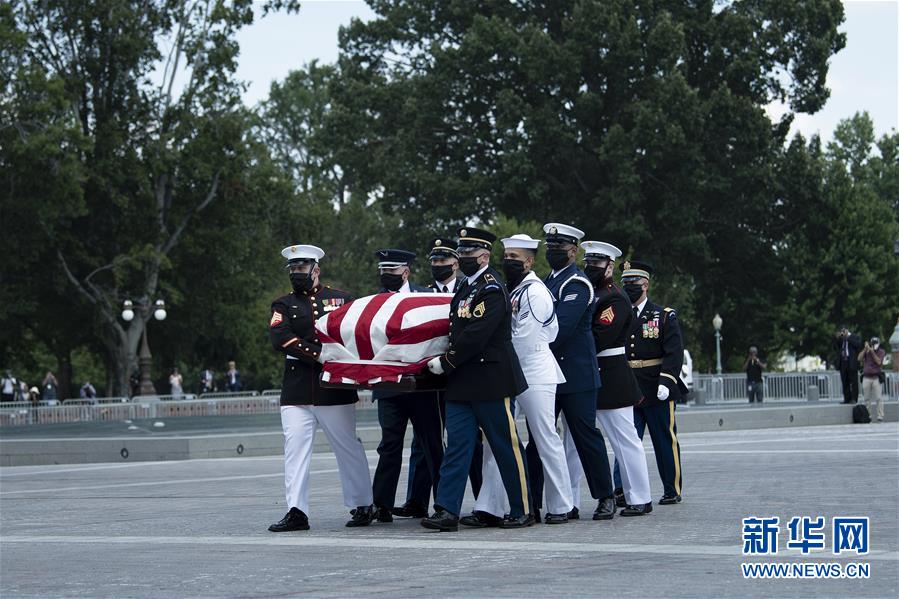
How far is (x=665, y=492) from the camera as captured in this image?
40.4 feet

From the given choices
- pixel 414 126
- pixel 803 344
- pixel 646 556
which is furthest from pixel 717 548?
pixel 803 344

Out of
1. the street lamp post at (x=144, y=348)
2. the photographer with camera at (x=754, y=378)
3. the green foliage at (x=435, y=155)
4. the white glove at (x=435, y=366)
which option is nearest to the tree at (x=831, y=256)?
the green foliage at (x=435, y=155)

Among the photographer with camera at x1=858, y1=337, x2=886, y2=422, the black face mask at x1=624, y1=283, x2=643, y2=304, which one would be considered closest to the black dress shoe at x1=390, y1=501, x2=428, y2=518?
the black face mask at x1=624, y1=283, x2=643, y2=304

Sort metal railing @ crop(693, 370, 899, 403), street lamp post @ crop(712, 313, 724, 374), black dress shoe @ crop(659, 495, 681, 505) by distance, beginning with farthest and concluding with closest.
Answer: street lamp post @ crop(712, 313, 724, 374), metal railing @ crop(693, 370, 899, 403), black dress shoe @ crop(659, 495, 681, 505)

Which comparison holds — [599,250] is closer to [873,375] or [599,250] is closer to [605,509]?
[605,509]

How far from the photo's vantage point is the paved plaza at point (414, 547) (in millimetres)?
7617

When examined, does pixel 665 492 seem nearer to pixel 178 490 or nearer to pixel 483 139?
pixel 178 490

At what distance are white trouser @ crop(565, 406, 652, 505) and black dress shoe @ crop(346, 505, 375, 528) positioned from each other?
1.58 meters

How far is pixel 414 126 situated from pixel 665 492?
4389 centimetres

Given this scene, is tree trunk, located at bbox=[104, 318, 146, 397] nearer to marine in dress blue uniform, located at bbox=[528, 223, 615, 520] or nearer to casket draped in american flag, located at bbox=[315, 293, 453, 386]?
casket draped in american flag, located at bbox=[315, 293, 453, 386]

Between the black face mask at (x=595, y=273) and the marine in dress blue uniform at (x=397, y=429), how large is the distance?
1273 millimetres

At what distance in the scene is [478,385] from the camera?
34.2ft

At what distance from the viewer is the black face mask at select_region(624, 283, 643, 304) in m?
12.6

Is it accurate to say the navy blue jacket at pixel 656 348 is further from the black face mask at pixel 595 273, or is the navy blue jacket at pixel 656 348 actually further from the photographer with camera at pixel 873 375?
the photographer with camera at pixel 873 375
